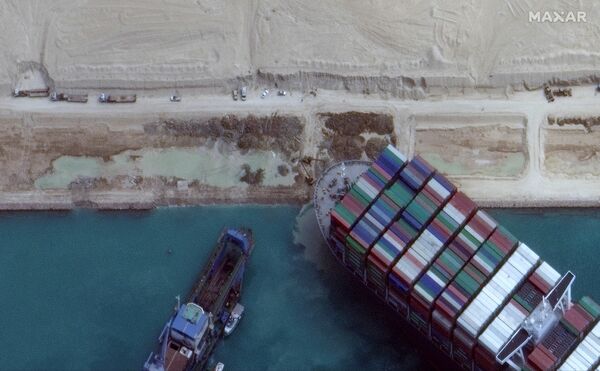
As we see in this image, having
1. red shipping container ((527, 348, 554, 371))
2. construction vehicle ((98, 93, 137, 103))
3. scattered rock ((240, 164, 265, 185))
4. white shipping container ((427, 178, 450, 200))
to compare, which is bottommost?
construction vehicle ((98, 93, 137, 103))

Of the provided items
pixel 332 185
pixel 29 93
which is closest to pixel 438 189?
pixel 332 185

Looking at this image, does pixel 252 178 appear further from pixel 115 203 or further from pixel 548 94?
pixel 548 94

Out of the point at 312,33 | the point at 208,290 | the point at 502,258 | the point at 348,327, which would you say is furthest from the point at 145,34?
the point at 502,258

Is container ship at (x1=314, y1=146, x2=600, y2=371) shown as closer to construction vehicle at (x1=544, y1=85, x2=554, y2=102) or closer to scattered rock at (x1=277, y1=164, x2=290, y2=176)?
scattered rock at (x1=277, y1=164, x2=290, y2=176)

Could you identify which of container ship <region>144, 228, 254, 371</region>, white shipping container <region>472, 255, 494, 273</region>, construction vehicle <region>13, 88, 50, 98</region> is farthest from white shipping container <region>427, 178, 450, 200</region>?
construction vehicle <region>13, 88, 50, 98</region>

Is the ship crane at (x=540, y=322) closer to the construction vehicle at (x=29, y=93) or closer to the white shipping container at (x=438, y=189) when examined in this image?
the white shipping container at (x=438, y=189)

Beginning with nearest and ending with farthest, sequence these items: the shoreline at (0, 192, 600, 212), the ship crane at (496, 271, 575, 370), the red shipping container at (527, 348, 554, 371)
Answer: the red shipping container at (527, 348, 554, 371), the ship crane at (496, 271, 575, 370), the shoreline at (0, 192, 600, 212)
